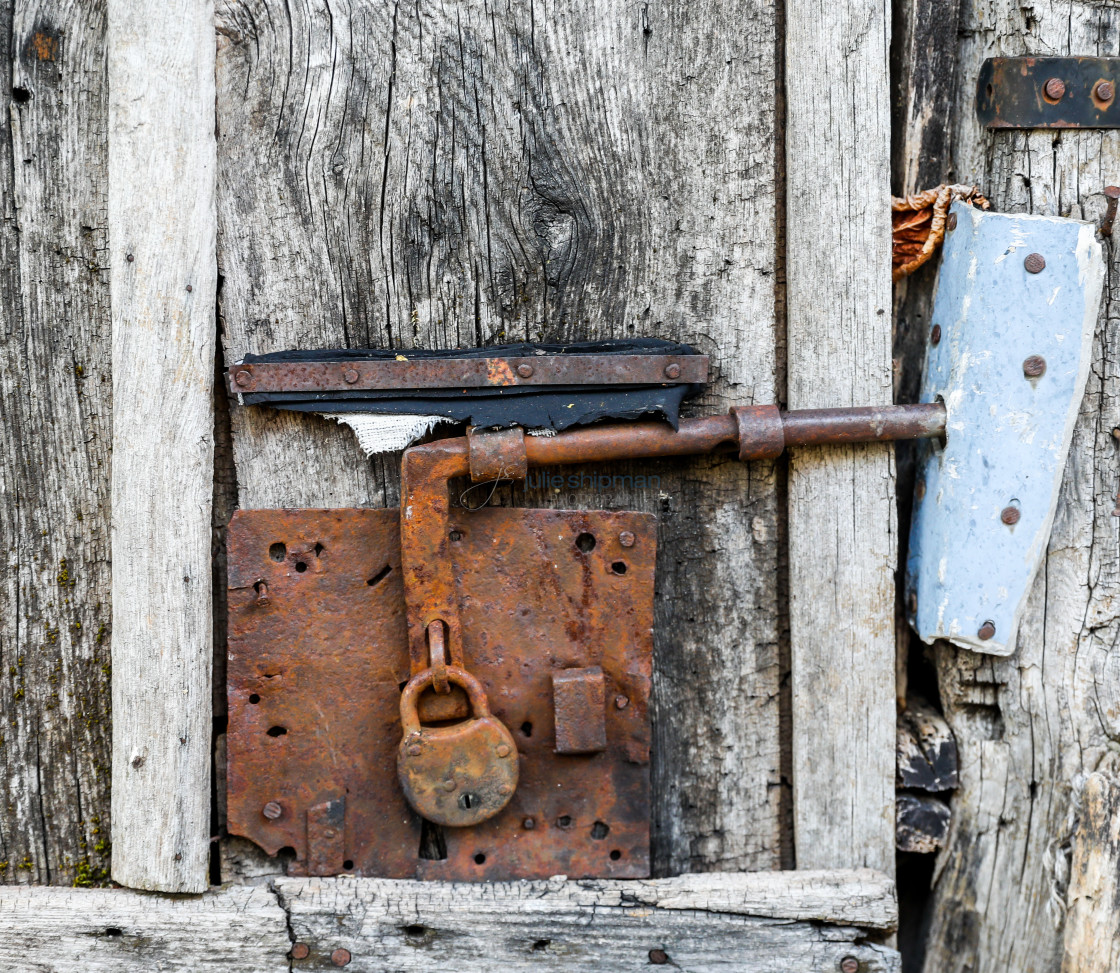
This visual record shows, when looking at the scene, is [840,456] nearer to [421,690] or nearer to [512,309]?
[512,309]

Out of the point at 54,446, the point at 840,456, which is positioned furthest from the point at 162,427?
the point at 840,456

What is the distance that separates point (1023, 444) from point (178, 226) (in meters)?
1.24

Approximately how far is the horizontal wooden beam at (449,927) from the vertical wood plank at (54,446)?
108mm

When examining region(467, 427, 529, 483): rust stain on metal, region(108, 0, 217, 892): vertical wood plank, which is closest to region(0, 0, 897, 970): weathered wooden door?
region(108, 0, 217, 892): vertical wood plank

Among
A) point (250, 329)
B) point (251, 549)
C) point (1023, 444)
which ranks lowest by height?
point (251, 549)

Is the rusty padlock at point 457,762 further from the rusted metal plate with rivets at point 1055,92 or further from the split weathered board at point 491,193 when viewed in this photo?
the rusted metal plate with rivets at point 1055,92

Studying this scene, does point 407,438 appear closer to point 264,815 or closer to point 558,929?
point 264,815

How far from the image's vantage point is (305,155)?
1.24 metres

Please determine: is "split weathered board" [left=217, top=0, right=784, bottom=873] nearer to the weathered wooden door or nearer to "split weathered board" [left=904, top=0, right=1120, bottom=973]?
the weathered wooden door

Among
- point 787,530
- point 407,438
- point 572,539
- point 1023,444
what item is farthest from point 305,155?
point 1023,444

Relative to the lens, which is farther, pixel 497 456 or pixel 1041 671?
pixel 1041 671

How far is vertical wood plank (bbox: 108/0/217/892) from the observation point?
1.19m

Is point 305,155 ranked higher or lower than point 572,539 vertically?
higher

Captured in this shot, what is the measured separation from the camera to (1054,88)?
122 centimetres
